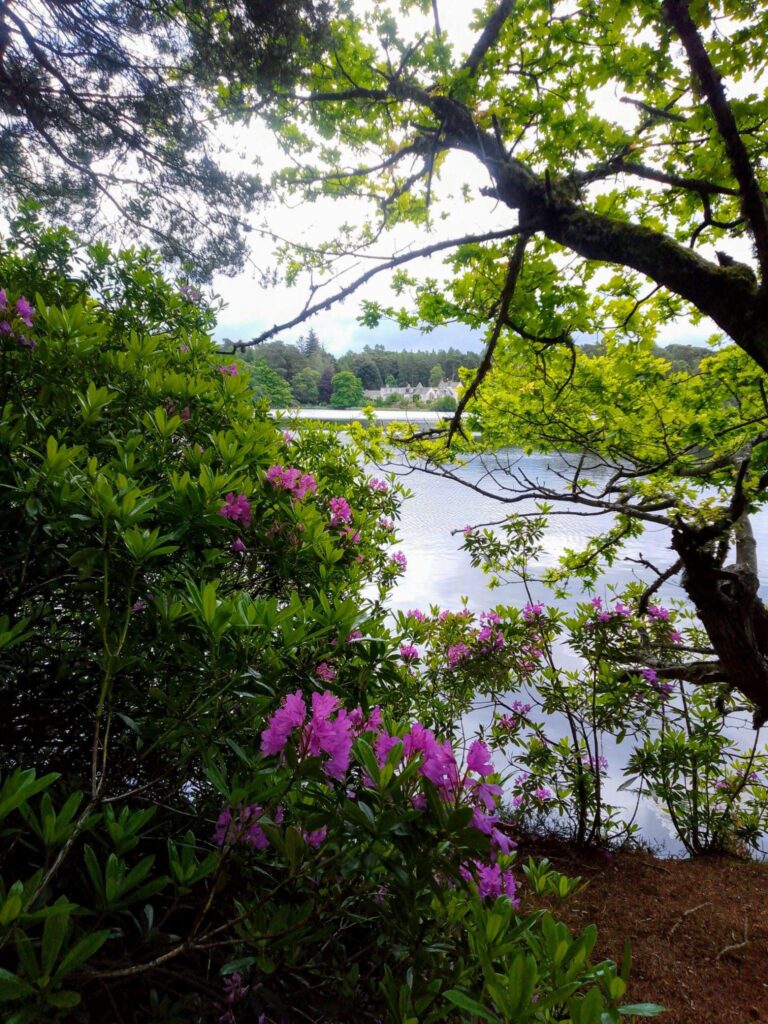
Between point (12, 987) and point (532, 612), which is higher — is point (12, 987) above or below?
above

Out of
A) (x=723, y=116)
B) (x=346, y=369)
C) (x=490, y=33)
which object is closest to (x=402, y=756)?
(x=723, y=116)

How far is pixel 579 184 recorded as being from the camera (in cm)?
242

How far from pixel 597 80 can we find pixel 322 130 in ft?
6.30

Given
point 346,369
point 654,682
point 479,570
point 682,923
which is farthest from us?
point 346,369

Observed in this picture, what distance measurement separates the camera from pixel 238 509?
111 centimetres

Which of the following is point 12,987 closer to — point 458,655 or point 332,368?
point 458,655

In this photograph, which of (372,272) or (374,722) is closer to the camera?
(374,722)

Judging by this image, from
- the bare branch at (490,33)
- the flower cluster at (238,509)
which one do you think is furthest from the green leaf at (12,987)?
the bare branch at (490,33)

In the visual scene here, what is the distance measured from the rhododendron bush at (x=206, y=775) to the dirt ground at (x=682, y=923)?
5.18 ft

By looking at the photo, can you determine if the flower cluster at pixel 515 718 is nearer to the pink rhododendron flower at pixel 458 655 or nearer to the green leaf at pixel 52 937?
the pink rhododendron flower at pixel 458 655

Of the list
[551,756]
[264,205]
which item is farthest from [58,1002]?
[264,205]

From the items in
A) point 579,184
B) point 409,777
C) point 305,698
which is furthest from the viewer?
point 579,184

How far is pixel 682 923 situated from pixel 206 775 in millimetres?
2783

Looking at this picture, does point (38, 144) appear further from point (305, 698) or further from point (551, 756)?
point (551, 756)
